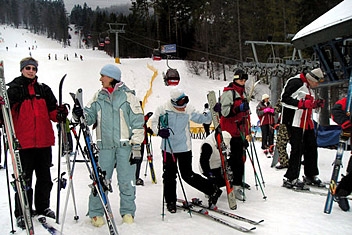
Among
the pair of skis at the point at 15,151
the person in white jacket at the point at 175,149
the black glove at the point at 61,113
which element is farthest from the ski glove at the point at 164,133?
the pair of skis at the point at 15,151

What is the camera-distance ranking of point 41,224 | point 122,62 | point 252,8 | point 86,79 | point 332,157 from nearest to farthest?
point 41,224
point 332,157
point 86,79
point 252,8
point 122,62

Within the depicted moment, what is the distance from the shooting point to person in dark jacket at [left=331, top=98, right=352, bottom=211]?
12.7ft

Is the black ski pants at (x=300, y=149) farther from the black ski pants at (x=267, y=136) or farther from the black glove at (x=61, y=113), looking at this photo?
the black ski pants at (x=267, y=136)

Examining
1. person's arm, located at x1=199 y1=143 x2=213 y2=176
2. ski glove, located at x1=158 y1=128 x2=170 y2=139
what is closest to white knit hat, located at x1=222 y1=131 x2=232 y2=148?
person's arm, located at x1=199 y1=143 x2=213 y2=176

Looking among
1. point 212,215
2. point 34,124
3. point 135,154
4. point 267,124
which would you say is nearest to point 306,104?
point 212,215

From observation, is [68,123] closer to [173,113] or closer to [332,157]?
Result: [173,113]

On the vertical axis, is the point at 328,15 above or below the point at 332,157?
above

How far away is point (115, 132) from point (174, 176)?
3.59 ft

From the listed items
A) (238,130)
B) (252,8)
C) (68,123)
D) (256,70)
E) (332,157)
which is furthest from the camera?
(252,8)

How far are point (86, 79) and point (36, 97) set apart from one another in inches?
1076

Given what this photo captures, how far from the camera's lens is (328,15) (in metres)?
8.62

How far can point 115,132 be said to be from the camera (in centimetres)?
380

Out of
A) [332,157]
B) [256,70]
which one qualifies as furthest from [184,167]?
[256,70]

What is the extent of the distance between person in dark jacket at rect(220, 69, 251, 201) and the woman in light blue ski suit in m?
1.57
